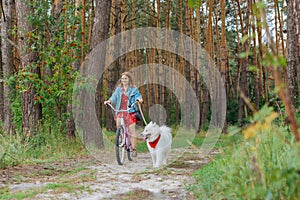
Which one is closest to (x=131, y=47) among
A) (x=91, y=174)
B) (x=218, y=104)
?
(x=218, y=104)

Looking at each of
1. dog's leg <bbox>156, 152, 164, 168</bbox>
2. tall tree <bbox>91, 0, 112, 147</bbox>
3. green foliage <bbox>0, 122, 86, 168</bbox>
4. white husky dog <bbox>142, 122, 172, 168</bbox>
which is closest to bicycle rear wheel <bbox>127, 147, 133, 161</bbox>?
white husky dog <bbox>142, 122, 172, 168</bbox>

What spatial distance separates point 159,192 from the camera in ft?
16.2

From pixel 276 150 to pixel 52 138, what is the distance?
6.60 m

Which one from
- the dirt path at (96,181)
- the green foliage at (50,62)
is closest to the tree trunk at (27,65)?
the green foliage at (50,62)

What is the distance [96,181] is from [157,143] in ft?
6.20

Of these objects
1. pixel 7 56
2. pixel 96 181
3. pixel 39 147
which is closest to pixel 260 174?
pixel 96 181

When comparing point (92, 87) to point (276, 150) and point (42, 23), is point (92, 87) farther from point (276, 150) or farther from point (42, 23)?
point (276, 150)

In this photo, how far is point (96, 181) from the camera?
5.75m

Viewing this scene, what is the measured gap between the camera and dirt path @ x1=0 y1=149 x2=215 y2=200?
189 inches

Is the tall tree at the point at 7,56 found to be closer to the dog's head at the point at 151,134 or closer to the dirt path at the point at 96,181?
the dirt path at the point at 96,181

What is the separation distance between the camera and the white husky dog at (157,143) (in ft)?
23.8

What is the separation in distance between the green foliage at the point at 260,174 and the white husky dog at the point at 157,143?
88.8 inches

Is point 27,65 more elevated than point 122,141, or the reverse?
point 27,65

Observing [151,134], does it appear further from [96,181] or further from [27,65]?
[27,65]
